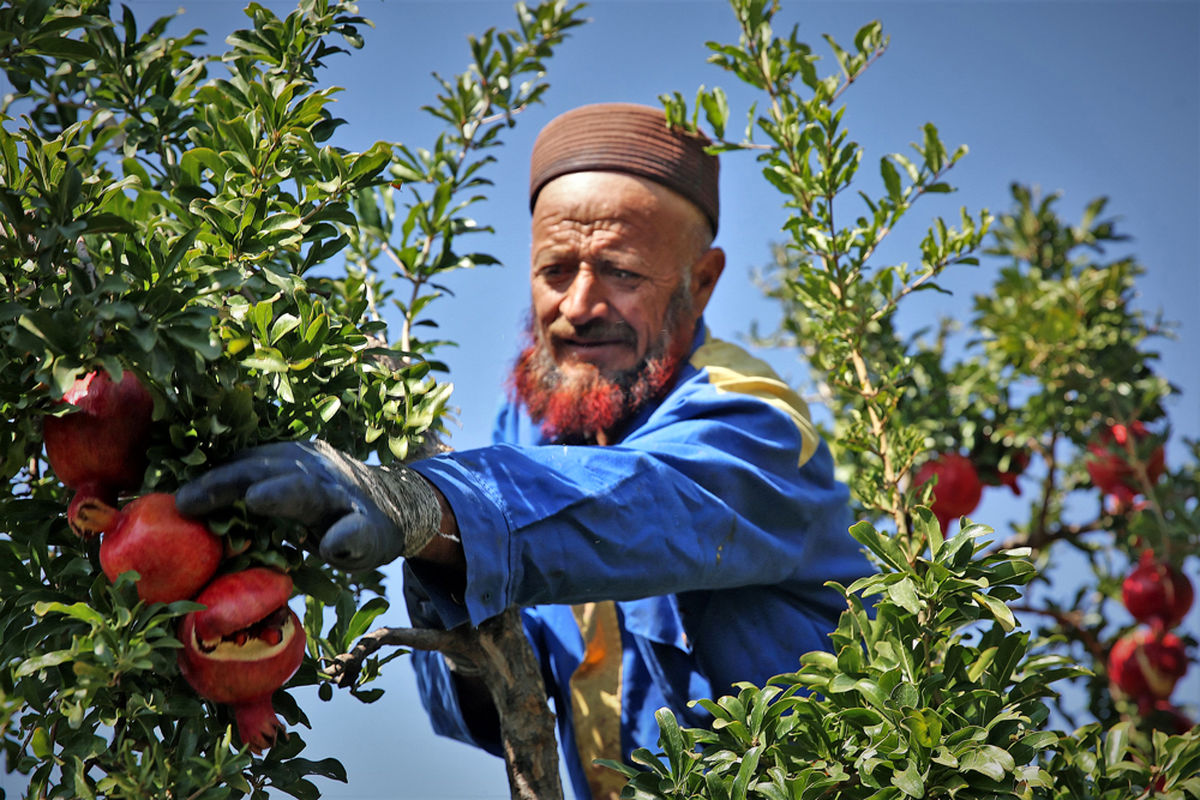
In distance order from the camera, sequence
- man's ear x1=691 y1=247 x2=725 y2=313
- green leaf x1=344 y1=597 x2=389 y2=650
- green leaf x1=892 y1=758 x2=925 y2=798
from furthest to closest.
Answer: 1. man's ear x1=691 y1=247 x2=725 y2=313
2. green leaf x1=344 y1=597 x2=389 y2=650
3. green leaf x1=892 y1=758 x2=925 y2=798

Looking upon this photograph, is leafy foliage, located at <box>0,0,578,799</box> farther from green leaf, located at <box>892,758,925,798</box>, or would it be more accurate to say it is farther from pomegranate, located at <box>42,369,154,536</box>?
green leaf, located at <box>892,758,925,798</box>

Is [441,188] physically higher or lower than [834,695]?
higher

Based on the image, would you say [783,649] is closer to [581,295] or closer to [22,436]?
[581,295]

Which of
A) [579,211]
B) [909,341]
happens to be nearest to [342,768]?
[579,211]

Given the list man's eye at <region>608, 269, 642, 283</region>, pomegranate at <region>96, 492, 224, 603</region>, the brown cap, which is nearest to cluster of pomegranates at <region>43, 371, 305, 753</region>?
pomegranate at <region>96, 492, 224, 603</region>

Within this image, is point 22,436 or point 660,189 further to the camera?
point 660,189

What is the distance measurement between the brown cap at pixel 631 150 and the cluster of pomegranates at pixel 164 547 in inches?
41.1

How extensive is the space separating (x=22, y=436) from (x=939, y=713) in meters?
0.92

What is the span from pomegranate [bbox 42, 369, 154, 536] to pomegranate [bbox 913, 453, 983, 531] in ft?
5.65

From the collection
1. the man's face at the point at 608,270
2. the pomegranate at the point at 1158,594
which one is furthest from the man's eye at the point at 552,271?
the pomegranate at the point at 1158,594

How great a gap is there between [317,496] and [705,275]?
3.77ft

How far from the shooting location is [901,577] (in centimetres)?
116

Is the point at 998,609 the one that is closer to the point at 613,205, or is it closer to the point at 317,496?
the point at 317,496

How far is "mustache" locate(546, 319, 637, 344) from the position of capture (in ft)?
5.97
